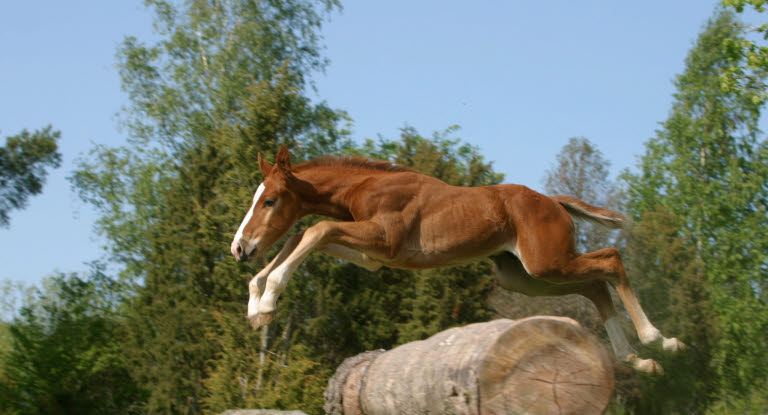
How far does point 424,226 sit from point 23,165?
570 inches

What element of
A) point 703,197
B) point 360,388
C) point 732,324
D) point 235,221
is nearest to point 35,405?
point 235,221

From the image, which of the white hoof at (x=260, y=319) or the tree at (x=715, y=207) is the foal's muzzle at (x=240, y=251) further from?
the tree at (x=715, y=207)

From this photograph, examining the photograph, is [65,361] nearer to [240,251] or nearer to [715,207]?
[240,251]

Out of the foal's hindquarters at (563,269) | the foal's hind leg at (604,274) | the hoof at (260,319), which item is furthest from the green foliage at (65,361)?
the foal's hind leg at (604,274)

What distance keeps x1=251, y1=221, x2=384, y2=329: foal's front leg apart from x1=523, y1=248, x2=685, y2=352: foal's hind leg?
1643 mm

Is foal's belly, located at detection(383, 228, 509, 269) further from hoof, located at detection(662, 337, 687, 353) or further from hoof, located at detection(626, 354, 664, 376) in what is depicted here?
hoof, located at detection(662, 337, 687, 353)

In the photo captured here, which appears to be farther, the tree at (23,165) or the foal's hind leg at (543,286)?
the tree at (23,165)

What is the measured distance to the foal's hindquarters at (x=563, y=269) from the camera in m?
7.50

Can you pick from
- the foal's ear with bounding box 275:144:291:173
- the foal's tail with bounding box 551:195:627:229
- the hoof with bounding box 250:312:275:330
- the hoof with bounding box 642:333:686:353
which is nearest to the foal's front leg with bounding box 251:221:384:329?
the hoof with bounding box 250:312:275:330

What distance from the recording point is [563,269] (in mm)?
7535

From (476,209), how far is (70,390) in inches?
417

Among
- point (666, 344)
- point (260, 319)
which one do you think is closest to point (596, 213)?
point (666, 344)

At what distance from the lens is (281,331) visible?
15164 millimetres

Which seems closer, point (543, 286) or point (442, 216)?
point (442, 216)
